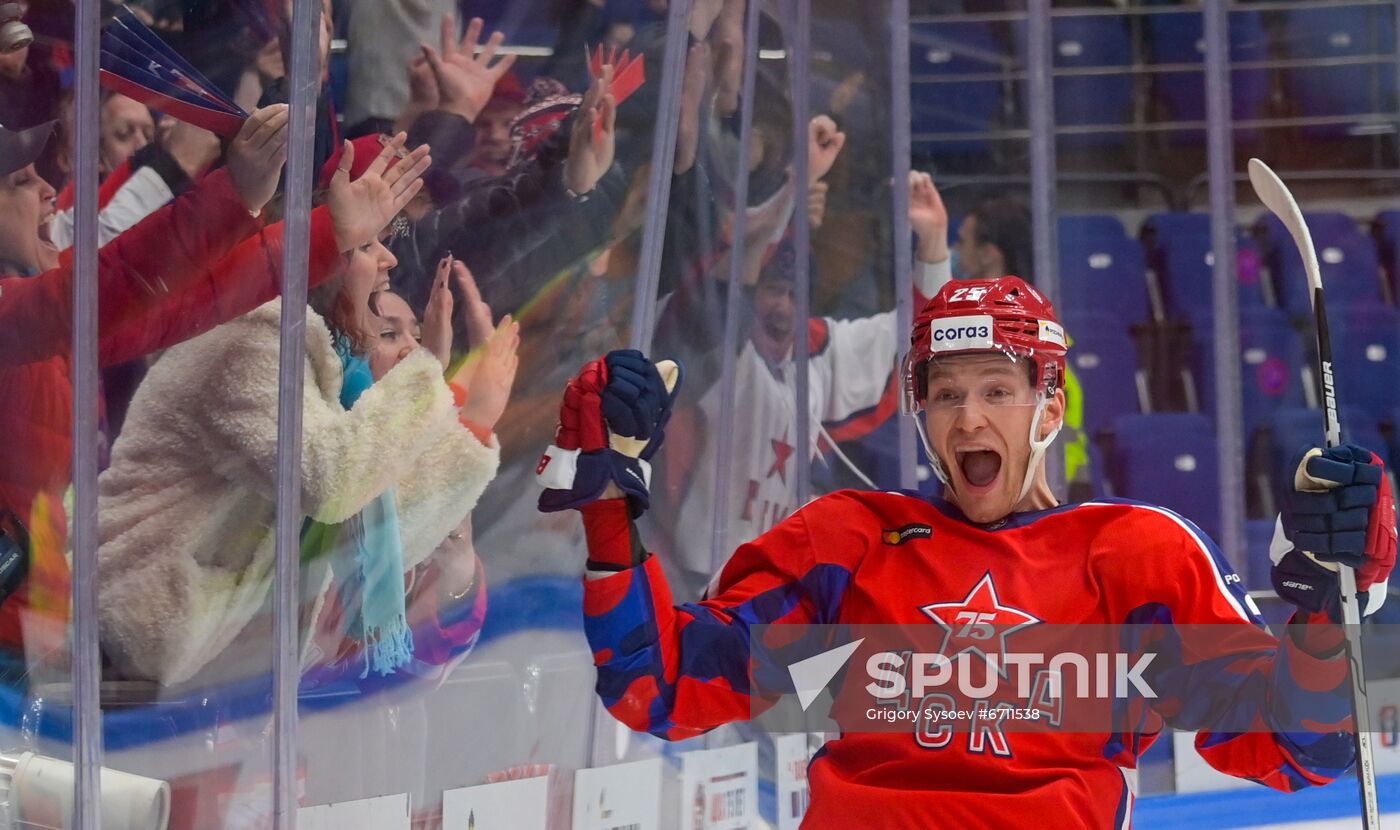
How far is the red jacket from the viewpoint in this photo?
63.3 inches

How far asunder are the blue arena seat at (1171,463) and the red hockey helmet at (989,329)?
2364 millimetres

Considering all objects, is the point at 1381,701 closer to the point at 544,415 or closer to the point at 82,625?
the point at 544,415

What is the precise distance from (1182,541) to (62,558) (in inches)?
49.5

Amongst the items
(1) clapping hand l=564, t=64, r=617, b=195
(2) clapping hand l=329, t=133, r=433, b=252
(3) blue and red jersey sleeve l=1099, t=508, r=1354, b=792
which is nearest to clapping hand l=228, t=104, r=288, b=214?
(2) clapping hand l=329, t=133, r=433, b=252

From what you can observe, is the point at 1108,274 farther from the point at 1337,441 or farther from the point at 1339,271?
the point at 1337,441

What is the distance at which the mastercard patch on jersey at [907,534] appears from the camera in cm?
179

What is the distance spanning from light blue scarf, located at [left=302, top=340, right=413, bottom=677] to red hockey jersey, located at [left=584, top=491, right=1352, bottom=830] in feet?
1.69

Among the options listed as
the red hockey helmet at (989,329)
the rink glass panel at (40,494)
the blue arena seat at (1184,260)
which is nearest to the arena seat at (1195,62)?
the blue arena seat at (1184,260)

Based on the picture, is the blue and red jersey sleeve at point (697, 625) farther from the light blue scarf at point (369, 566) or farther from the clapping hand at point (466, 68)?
the clapping hand at point (466, 68)

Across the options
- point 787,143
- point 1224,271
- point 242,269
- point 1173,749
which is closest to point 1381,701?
point 1173,749

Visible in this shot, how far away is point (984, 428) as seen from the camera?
1.77 m

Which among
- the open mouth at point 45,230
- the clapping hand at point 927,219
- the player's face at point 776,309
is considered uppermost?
the clapping hand at point 927,219

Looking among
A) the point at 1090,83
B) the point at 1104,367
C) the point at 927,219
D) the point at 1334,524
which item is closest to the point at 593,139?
the point at 927,219

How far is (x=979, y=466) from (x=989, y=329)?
16 cm
